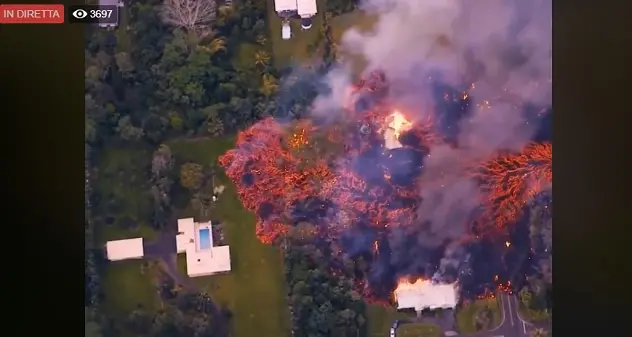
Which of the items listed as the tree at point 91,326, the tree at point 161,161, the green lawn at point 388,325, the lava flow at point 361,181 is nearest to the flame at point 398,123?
the lava flow at point 361,181

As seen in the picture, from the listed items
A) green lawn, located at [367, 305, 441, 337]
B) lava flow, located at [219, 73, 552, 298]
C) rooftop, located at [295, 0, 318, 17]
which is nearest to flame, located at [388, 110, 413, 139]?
lava flow, located at [219, 73, 552, 298]

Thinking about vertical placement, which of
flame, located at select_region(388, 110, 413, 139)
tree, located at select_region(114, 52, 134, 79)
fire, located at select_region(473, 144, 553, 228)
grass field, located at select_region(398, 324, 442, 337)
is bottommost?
grass field, located at select_region(398, 324, 442, 337)

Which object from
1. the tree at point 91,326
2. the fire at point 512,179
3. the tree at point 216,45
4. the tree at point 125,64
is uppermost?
the tree at point 216,45

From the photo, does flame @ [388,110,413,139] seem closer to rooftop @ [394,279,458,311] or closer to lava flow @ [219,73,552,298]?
lava flow @ [219,73,552,298]

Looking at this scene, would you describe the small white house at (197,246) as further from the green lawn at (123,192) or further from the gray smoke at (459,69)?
the gray smoke at (459,69)

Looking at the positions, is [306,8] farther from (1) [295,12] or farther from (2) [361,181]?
(2) [361,181]

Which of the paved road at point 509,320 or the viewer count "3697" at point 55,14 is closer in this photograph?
the viewer count "3697" at point 55,14

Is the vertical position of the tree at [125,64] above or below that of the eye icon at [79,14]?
below

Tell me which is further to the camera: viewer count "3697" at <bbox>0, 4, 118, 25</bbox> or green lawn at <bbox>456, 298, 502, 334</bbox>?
green lawn at <bbox>456, 298, 502, 334</bbox>
